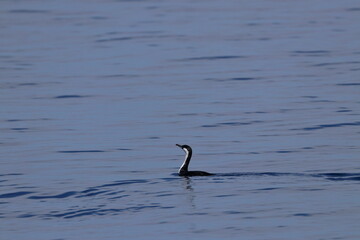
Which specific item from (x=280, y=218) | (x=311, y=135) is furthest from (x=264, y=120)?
(x=280, y=218)

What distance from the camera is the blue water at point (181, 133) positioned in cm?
1759

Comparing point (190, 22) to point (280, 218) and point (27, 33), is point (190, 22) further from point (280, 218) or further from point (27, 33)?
point (280, 218)

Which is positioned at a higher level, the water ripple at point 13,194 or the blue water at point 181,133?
the blue water at point 181,133

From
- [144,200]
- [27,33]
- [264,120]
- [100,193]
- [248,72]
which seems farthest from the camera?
[27,33]

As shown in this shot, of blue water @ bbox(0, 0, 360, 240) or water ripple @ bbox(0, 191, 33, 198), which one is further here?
water ripple @ bbox(0, 191, 33, 198)

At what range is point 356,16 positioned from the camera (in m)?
67.3

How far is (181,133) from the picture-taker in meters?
28.5

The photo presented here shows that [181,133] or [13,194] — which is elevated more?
[181,133]

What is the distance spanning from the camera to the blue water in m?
17.6

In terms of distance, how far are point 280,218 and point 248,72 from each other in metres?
26.5

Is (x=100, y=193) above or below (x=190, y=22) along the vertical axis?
below

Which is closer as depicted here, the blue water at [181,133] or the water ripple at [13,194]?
the blue water at [181,133]

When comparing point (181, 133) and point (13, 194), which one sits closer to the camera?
point (13, 194)

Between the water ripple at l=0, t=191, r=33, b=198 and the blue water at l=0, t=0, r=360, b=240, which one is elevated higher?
the blue water at l=0, t=0, r=360, b=240
